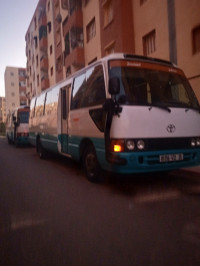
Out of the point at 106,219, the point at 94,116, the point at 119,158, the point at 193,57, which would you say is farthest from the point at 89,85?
the point at 193,57

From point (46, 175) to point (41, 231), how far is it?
3385mm

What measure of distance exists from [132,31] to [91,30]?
5.85 m

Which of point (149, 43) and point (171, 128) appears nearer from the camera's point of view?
point (171, 128)

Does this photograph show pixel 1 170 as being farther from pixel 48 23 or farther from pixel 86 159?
pixel 48 23

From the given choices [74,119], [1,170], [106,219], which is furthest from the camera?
[1,170]

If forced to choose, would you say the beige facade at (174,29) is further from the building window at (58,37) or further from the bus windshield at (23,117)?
the building window at (58,37)

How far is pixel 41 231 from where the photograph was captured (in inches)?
120

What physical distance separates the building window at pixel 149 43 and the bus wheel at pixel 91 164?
8899 mm

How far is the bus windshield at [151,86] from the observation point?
14.9 feet

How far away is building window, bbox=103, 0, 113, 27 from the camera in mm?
15512

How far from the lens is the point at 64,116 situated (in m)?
6.85

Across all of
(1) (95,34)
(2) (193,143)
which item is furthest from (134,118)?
(1) (95,34)

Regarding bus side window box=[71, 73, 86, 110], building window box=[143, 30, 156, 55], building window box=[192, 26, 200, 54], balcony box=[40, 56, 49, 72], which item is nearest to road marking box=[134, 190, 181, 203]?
bus side window box=[71, 73, 86, 110]

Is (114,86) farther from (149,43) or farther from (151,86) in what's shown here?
(149,43)
